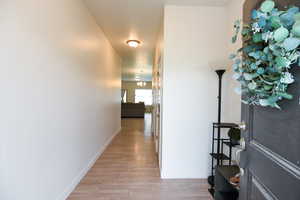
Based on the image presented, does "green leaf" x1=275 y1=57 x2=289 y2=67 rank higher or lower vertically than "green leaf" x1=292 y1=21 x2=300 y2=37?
lower

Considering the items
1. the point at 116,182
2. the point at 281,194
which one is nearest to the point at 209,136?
the point at 116,182

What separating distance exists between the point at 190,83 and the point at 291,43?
1.85 meters

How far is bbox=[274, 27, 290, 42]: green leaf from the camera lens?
0.65m

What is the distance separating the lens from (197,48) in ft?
8.12

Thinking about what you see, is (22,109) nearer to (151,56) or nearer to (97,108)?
(97,108)

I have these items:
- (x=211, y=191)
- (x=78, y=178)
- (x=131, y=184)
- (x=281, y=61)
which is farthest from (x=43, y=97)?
(x=211, y=191)

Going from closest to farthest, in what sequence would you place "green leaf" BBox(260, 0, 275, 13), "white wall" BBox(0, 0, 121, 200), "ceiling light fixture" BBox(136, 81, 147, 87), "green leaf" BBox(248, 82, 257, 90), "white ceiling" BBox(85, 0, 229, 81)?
"green leaf" BBox(260, 0, 275, 13) → "green leaf" BBox(248, 82, 257, 90) → "white wall" BBox(0, 0, 121, 200) → "white ceiling" BBox(85, 0, 229, 81) → "ceiling light fixture" BBox(136, 81, 147, 87)

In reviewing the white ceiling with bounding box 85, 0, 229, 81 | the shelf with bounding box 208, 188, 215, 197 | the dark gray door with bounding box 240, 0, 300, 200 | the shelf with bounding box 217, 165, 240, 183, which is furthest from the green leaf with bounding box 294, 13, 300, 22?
the shelf with bounding box 208, 188, 215, 197

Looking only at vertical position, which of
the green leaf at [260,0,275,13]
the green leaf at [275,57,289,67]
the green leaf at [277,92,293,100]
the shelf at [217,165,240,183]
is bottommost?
the shelf at [217,165,240,183]

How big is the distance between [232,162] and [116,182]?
1.62 meters

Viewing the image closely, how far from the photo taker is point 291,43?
634 millimetres

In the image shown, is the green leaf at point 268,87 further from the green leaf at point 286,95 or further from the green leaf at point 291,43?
the green leaf at point 291,43

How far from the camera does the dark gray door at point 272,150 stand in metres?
0.70

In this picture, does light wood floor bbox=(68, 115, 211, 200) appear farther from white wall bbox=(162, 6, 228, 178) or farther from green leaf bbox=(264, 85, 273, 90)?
green leaf bbox=(264, 85, 273, 90)
